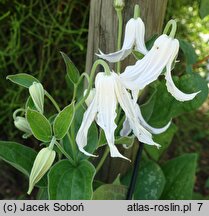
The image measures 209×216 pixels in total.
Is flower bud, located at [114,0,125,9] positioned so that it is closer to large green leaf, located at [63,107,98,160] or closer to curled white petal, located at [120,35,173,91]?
curled white petal, located at [120,35,173,91]

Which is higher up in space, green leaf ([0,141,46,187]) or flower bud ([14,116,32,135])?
flower bud ([14,116,32,135])

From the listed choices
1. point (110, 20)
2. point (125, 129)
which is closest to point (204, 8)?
point (110, 20)

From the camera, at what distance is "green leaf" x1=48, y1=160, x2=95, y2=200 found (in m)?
1.03

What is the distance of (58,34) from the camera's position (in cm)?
147

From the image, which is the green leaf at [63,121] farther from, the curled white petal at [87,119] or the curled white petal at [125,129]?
the curled white petal at [125,129]

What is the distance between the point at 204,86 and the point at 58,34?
20.3 inches

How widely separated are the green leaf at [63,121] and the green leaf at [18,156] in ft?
0.67

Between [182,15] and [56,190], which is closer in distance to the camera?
[56,190]

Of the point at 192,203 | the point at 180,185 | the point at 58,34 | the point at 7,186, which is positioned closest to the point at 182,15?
the point at 58,34

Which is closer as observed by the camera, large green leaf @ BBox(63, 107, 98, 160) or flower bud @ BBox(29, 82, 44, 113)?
flower bud @ BBox(29, 82, 44, 113)

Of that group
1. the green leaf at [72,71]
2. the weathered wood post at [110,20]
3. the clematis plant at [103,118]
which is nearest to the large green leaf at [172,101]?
the clematis plant at [103,118]

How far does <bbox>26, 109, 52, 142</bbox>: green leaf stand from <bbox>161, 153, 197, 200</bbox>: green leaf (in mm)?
576

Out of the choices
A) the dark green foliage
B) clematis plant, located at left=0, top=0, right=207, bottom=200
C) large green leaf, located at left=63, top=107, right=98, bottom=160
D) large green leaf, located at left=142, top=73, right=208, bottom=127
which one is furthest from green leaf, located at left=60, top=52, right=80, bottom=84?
the dark green foliage

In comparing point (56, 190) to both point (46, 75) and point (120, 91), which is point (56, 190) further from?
point (46, 75)
